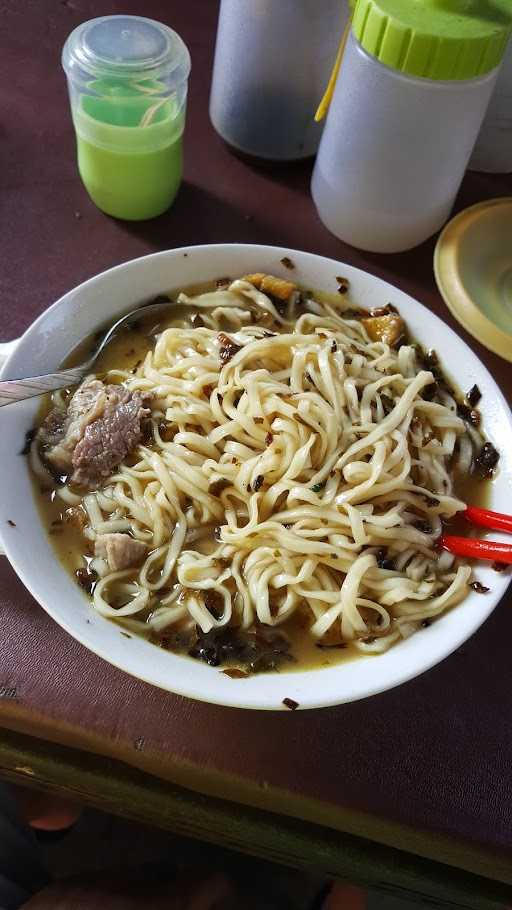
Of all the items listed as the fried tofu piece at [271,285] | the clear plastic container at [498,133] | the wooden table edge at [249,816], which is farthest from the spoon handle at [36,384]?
the clear plastic container at [498,133]

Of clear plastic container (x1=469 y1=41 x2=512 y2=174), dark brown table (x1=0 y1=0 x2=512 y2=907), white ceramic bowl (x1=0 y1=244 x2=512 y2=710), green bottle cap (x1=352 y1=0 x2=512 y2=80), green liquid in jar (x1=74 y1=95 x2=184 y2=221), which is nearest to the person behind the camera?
white ceramic bowl (x1=0 y1=244 x2=512 y2=710)

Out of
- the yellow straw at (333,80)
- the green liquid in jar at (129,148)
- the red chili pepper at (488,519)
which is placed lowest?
the red chili pepper at (488,519)

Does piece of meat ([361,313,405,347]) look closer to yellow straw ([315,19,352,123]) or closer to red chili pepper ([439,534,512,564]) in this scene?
red chili pepper ([439,534,512,564])

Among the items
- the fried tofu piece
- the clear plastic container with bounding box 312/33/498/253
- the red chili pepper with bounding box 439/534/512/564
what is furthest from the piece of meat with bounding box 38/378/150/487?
the clear plastic container with bounding box 312/33/498/253

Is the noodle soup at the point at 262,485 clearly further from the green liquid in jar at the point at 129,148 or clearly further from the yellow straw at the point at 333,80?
the yellow straw at the point at 333,80

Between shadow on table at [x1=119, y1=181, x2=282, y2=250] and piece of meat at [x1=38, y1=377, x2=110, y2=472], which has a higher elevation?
shadow on table at [x1=119, y1=181, x2=282, y2=250]

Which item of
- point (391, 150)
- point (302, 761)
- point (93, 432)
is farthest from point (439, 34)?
point (302, 761)

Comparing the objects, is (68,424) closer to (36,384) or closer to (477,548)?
(36,384)
